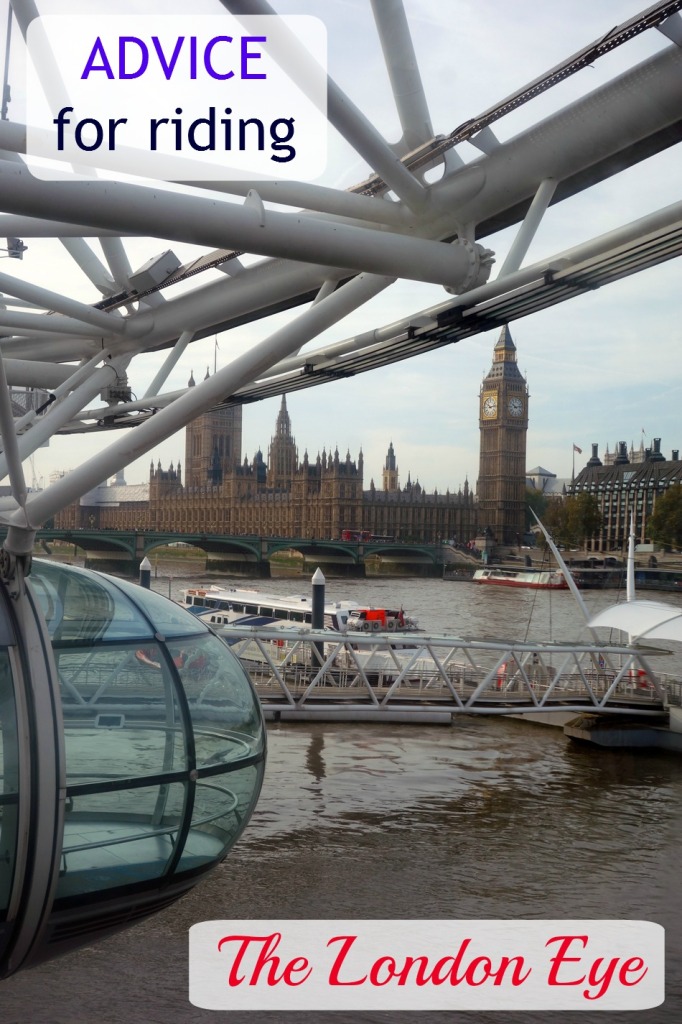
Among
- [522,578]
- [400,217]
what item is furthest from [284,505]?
[400,217]

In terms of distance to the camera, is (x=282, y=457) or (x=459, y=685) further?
(x=282, y=457)

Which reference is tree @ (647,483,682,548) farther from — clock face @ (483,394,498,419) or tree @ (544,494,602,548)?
clock face @ (483,394,498,419)

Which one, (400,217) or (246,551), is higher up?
(400,217)

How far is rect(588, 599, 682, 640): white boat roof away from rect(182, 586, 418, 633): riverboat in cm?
954

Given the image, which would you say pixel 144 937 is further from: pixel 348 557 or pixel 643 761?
pixel 348 557

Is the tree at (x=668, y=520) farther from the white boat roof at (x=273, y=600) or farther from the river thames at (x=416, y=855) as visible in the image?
the river thames at (x=416, y=855)

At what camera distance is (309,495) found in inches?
3406

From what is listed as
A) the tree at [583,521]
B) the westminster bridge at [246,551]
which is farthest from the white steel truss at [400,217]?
the tree at [583,521]

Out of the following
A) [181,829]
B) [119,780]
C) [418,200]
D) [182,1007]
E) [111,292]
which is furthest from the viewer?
[182,1007]

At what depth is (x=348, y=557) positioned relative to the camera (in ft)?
203

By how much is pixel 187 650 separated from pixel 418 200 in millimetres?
1539

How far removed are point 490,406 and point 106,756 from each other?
10316 cm

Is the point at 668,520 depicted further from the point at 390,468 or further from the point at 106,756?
the point at 106,756

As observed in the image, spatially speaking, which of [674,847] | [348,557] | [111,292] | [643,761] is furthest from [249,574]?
[111,292]
